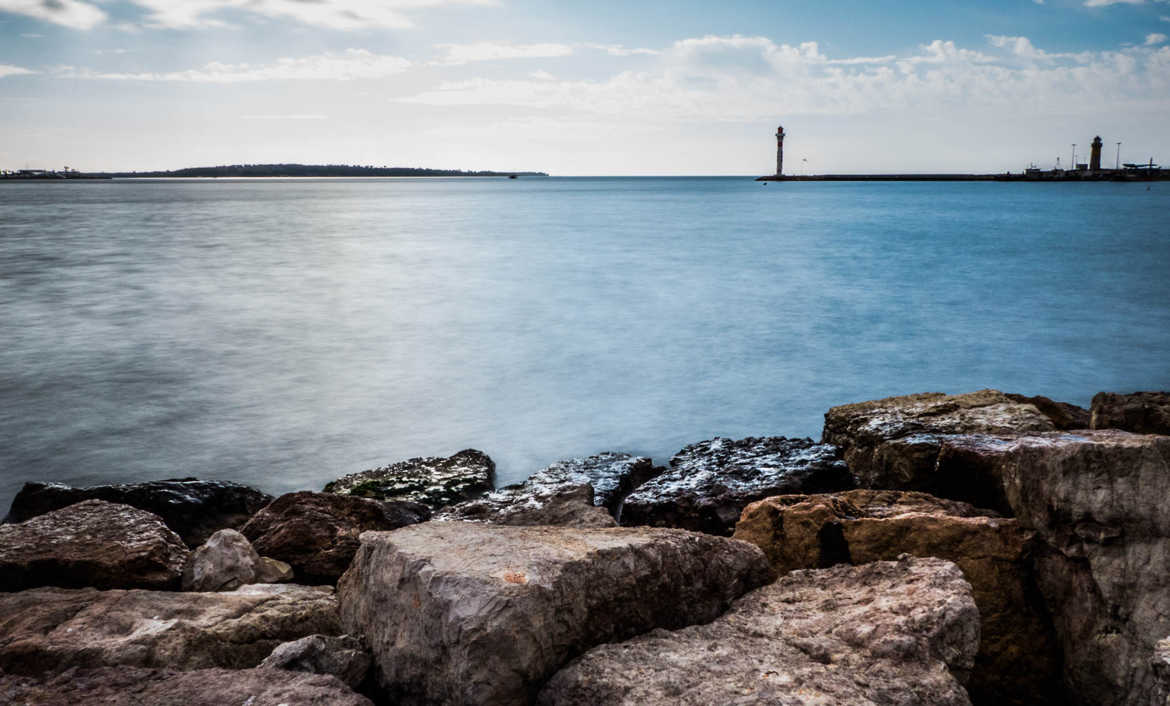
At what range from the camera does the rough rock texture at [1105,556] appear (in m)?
2.50

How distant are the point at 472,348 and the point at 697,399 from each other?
371 cm

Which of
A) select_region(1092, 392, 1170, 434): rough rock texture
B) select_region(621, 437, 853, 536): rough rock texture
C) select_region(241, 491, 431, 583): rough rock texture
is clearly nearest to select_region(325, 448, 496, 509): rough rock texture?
select_region(241, 491, 431, 583): rough rock texture

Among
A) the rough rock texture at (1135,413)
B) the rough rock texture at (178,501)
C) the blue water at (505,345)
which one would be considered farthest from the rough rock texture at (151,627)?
A: the rough rock texture at (1135,413)

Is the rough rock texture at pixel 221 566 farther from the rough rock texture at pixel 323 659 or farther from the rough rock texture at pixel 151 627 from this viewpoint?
the rough rock texture at pixel 323 659

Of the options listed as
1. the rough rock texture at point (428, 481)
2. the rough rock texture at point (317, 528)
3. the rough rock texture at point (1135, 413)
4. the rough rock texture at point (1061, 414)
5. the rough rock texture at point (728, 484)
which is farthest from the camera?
the rough rock texture at point (428, 481)

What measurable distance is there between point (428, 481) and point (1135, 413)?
14.4 feet

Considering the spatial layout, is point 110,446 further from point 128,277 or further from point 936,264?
point 936,264

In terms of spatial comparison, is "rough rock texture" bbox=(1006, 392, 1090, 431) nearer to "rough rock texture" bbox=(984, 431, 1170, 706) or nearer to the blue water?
the blue water

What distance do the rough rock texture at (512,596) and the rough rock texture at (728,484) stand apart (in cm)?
142

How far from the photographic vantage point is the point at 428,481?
549cm

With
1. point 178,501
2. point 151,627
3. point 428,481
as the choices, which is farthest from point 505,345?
point 151,627

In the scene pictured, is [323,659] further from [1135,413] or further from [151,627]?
[1135,413]

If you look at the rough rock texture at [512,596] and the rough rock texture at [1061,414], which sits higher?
the rough rock texture at [512,596]

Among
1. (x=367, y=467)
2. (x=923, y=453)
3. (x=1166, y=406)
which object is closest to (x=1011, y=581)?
(x=923, y=453)
